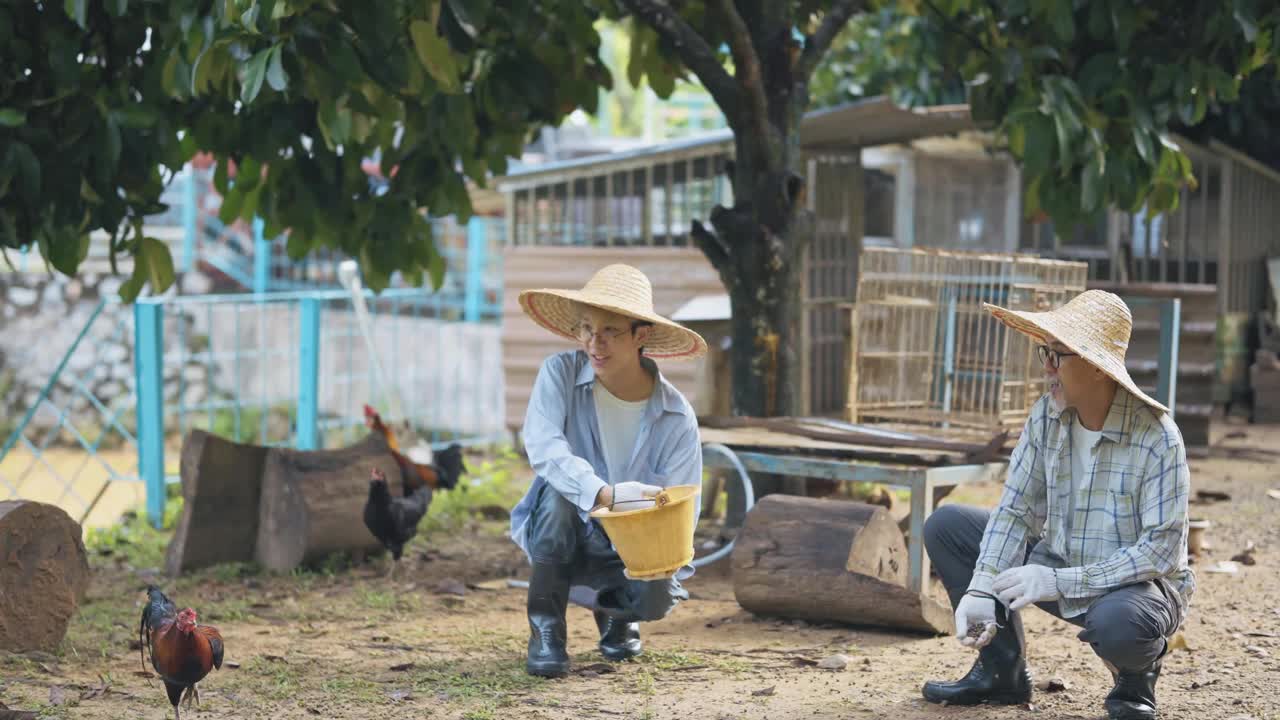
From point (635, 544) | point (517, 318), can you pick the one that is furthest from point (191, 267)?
point (635, 544)

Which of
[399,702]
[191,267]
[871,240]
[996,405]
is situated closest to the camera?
[399,702]

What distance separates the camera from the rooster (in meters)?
6.21

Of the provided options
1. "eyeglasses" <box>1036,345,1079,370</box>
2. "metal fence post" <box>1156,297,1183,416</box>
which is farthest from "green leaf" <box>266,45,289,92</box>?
"metal fence post" <box>1156,297,1183,416</box>

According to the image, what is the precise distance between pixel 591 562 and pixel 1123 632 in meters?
1.68

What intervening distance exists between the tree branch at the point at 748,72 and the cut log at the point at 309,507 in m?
2.31

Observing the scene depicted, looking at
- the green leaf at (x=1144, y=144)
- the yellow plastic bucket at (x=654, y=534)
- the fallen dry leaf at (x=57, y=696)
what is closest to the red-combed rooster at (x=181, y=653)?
the fallen dry leaf at (x=57, y=696)

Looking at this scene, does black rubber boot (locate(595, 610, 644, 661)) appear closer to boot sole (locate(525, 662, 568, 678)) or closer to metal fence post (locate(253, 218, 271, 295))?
boot sole (locate(525, 662, 568, 678))

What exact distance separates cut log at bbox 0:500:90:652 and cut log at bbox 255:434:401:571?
1.44 metres

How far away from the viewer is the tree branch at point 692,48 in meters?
6.11

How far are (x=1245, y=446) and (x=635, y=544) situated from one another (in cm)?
759

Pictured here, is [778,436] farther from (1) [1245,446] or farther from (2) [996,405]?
(1) [1245,446]

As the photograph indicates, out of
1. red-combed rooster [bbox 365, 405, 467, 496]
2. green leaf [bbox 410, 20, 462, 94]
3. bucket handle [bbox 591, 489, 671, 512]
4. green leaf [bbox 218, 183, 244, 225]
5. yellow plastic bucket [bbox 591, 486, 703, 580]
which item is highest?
green leaf [bbox 410, 20, 462, 94]

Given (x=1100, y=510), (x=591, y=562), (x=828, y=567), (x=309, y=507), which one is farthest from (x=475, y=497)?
(x=1100, y=510)

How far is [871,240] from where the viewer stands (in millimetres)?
12055
